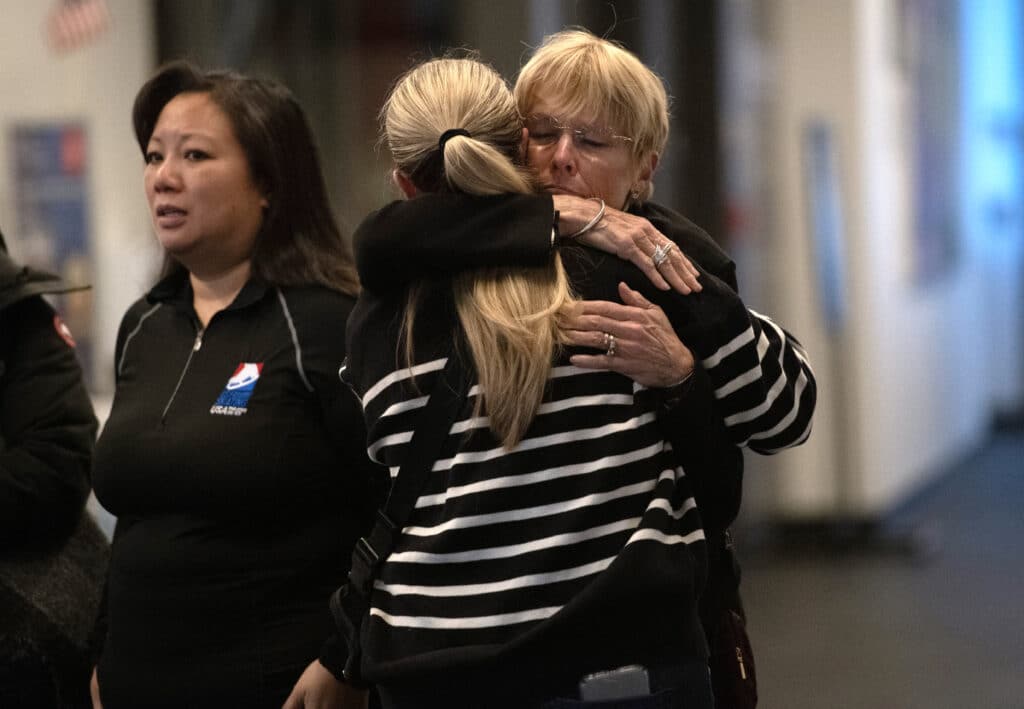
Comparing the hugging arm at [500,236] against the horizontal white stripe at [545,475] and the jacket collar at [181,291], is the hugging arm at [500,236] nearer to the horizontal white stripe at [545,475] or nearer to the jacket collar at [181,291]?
the horizontal white stripe at [545,475]

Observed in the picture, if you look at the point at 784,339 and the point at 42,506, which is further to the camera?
the point at 42,506

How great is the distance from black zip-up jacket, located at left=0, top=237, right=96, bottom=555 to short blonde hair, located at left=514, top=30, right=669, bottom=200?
101cm

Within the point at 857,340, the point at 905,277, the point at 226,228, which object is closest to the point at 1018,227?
the point at 905,277

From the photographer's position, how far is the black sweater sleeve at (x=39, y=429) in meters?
2.26

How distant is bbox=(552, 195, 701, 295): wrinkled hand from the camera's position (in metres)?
1.62

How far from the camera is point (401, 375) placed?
1653 millimetres

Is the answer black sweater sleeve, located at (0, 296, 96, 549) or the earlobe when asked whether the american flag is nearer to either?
black sweater sleeve, located at (0, 296, 96, 549)

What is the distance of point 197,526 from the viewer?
6.75 feet

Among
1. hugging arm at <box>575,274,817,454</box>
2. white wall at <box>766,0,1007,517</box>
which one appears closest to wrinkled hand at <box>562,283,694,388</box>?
hugging arm at <box>575,274,817,454</box>

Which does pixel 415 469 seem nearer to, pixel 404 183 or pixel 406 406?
pixel 406 406

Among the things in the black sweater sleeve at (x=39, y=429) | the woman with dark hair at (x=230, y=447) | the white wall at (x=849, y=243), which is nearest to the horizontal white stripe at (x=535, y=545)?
the woman with dark hair at (x=230, y=447)

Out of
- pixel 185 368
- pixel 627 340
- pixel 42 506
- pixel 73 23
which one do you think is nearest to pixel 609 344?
pixel 627 340

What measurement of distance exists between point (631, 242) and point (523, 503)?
312 mm

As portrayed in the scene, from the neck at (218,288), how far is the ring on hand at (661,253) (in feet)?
2.66
